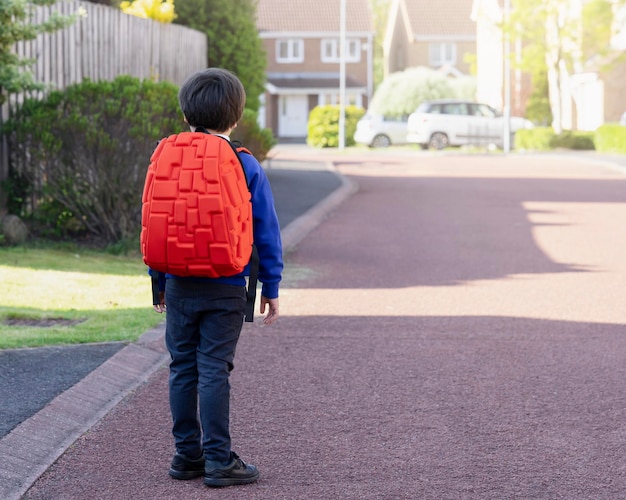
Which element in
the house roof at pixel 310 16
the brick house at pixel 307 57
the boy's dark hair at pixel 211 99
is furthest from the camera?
the house roof at pixel 310 16

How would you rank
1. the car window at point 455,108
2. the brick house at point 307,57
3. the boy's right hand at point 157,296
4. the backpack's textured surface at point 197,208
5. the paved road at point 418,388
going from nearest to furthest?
the backpack's textured surface at point 197,208 < the paved road at point 418,388 < the boy's right hand at point 157,296 < the car window at point 455,108 < the brick house at point 307,57

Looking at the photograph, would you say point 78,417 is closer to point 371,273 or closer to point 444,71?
point 371,273

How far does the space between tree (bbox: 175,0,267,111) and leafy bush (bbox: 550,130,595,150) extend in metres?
21.0

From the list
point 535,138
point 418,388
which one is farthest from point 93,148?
point 535,138

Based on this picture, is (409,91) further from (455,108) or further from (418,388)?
(418,388)

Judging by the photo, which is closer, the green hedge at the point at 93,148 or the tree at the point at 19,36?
the tree at the point at 19,36

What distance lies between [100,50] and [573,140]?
28.6 meters

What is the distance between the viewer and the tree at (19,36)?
33.1ft

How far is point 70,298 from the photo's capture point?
8.52 meters

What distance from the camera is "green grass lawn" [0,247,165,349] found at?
696 centimetres

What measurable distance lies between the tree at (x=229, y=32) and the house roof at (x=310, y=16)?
1841 inches

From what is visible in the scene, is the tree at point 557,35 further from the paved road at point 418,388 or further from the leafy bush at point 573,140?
the paved road at point 418,388

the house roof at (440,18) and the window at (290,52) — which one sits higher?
the house roof at (440,18)

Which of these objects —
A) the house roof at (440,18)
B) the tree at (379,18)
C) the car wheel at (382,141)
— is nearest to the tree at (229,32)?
the car wheel at (382,141)
